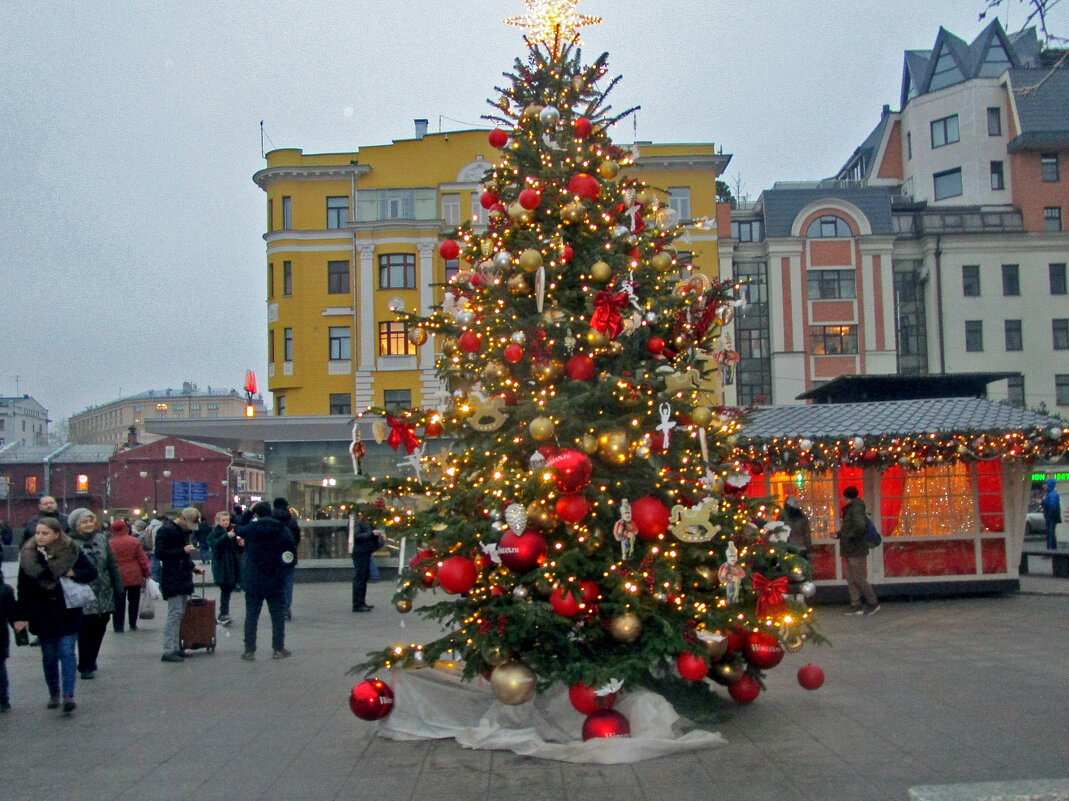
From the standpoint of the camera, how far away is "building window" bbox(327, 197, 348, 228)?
143ft

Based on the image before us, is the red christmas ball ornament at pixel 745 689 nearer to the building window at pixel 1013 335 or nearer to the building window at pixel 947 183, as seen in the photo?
the building window at pixel 1013 335

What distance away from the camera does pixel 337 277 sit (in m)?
43.6

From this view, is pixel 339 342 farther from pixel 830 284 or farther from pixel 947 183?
pixel 947 183

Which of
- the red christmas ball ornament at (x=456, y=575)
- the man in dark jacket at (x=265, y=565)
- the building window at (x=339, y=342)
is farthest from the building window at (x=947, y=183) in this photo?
the red christmas ball ornament at (x=456, y=575)

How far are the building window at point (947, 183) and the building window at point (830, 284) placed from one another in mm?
9854

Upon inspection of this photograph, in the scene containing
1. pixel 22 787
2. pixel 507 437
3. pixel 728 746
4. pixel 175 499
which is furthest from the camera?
pixel 175 499

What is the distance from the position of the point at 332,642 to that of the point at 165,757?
6.16 metres

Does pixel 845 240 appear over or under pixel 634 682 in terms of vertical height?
over

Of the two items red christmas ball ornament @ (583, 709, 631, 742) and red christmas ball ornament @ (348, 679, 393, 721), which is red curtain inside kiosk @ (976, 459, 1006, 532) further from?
red christmas ball ornament @ (348, 679, 393, 721)

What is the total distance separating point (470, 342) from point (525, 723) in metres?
2.98

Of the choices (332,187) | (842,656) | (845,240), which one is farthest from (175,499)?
(845,240)

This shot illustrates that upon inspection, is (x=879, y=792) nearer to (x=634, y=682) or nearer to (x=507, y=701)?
(x=634, y=682)

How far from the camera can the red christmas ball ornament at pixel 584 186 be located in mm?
8648

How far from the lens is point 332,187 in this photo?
43656 mm
